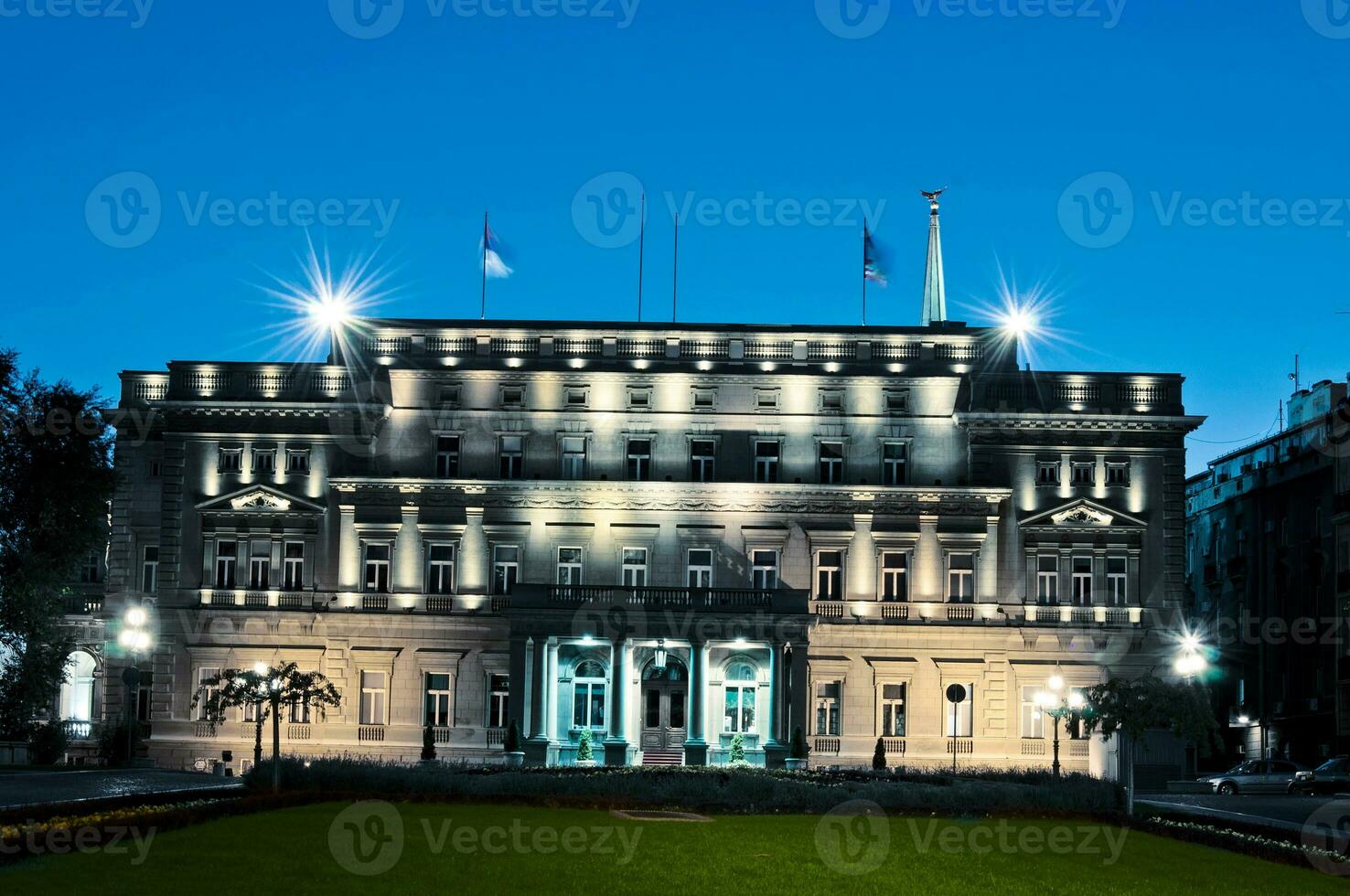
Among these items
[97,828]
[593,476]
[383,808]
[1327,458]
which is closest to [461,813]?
[383,808]

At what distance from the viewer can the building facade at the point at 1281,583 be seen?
72562 millimetres

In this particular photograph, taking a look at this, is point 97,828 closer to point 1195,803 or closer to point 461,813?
point 461,813

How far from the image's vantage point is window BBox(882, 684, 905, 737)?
66.2m

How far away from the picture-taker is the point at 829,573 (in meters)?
67.2

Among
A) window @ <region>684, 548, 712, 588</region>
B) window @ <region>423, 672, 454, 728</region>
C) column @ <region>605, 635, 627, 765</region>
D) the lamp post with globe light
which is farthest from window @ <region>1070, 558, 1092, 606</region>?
the lamp post with globe light

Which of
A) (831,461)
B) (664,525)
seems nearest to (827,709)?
(664,525)

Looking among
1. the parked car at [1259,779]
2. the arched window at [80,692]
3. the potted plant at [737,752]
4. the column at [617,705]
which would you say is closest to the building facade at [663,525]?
the column at [617,705]

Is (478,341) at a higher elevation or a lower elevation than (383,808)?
higher

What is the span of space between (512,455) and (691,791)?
96.9ft

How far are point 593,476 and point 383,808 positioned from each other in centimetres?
3245

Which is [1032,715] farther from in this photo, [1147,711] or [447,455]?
[1147,711]

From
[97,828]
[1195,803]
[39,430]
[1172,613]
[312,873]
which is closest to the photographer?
[312,873]

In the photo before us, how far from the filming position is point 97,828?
27.6 m

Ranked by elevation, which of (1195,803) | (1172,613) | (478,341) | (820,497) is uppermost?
(478,341)
